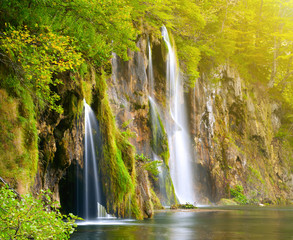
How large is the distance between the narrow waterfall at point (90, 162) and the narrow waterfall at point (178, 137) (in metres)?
14.9

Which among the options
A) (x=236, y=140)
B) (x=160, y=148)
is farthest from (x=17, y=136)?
(x=236, y=140)

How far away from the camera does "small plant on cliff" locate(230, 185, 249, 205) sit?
3308cm

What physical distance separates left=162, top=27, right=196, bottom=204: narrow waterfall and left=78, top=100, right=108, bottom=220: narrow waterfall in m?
14.9

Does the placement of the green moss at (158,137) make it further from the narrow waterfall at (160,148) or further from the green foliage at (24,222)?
the green foliage at (24,222)

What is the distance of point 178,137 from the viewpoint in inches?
1185

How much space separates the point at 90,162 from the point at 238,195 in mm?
23349

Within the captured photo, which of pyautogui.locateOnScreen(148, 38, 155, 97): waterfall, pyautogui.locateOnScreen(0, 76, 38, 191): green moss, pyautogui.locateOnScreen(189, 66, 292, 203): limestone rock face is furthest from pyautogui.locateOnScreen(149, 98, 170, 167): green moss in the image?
pyautogui.locateOnScreen(0, 76, 38, 191): green moss

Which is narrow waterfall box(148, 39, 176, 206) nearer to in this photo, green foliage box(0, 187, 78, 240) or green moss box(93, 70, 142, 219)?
green moss box(93, 70, 142, 219)

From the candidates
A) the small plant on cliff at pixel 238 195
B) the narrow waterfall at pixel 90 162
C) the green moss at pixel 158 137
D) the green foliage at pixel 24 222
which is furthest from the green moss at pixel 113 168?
the small plant on cliff at pixel 238 195

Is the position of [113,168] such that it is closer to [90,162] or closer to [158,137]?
[90,162]

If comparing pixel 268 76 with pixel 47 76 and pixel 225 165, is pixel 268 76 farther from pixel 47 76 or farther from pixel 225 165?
pixel 47 76

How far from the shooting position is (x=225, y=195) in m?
33.0

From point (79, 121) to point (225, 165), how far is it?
24.4 metres

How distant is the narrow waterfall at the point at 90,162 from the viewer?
13297mm
